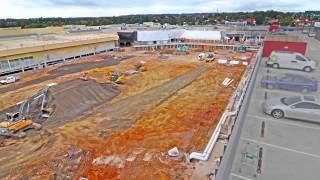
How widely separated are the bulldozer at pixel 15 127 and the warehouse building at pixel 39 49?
20.1m

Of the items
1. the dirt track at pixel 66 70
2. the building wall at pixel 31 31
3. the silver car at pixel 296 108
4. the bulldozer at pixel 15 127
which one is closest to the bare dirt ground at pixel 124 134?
the bulldozer at pixel 15 127

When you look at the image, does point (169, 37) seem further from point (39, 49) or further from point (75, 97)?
point (75, 97)

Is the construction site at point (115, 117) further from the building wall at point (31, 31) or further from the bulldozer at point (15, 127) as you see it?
the building wall at point (31, 31)

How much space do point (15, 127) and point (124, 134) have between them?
22.4 ft

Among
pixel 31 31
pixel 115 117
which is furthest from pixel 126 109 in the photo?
pixel 31 31

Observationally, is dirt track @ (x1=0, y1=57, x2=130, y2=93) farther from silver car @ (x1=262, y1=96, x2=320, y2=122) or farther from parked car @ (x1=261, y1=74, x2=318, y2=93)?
silver car @ (x1=262, y1=96, x2=320, y2=122)

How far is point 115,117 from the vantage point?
60.7 feet

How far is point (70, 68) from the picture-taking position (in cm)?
3684

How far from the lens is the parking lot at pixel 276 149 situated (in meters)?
8.84

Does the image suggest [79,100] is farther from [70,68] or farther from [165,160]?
[70,68]

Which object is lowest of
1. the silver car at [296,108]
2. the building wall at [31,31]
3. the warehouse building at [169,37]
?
the silver car at [296,108]

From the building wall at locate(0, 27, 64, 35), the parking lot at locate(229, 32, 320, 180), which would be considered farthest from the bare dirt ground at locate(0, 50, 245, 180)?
the building wall at locate(0, 27, 64, 35)

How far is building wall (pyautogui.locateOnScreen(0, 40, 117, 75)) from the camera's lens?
1366 inches

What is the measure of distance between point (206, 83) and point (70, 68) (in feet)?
65.3
